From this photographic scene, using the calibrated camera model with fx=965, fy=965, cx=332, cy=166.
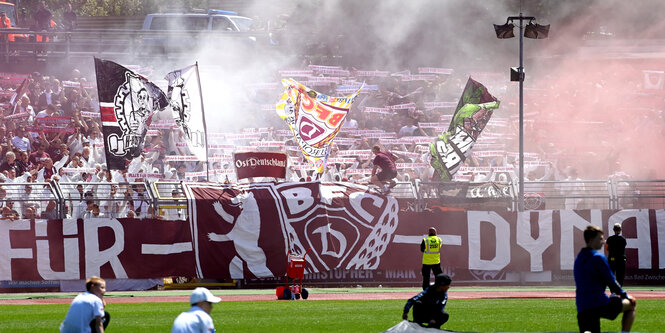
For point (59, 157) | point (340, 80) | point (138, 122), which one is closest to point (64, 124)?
point (59, 157)

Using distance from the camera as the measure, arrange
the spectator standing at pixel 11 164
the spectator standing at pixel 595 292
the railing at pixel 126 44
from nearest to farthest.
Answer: the spectator standing at pixel 595 292 → the spectator standing at pixel 11 164 → the railing at pixel 126 44

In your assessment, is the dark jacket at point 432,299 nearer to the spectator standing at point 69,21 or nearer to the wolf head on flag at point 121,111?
the wolf head on flag at point 121,111

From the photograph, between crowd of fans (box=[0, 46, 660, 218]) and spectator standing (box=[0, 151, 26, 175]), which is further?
spectator standing (box=[0, 151, 26, 175])

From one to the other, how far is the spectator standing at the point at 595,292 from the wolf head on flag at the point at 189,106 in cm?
1364

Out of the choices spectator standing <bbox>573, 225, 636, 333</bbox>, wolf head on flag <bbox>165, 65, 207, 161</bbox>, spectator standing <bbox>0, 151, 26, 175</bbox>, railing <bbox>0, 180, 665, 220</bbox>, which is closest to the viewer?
spectator standing <bbox>573, 225, 636, 333</bbox>

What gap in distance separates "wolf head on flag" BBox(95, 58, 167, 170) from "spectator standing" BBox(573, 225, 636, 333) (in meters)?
13.6

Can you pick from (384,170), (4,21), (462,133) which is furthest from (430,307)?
(4,21)

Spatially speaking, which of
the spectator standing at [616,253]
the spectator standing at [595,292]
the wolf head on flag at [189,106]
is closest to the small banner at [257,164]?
the wolf head on flag at [189,106]

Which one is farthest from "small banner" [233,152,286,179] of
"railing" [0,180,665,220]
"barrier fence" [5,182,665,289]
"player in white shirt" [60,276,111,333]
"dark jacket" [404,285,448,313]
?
"player in white shirt" [60,276,111,333]

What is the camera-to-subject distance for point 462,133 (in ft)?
76.8

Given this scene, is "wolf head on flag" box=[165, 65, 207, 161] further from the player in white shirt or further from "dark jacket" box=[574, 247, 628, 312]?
"dark jacket" box=[574, 247, 628, 312]

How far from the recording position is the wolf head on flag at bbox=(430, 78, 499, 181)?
76.5 feet

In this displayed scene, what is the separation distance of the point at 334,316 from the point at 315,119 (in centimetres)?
889

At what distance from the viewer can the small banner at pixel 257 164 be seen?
2192cm
